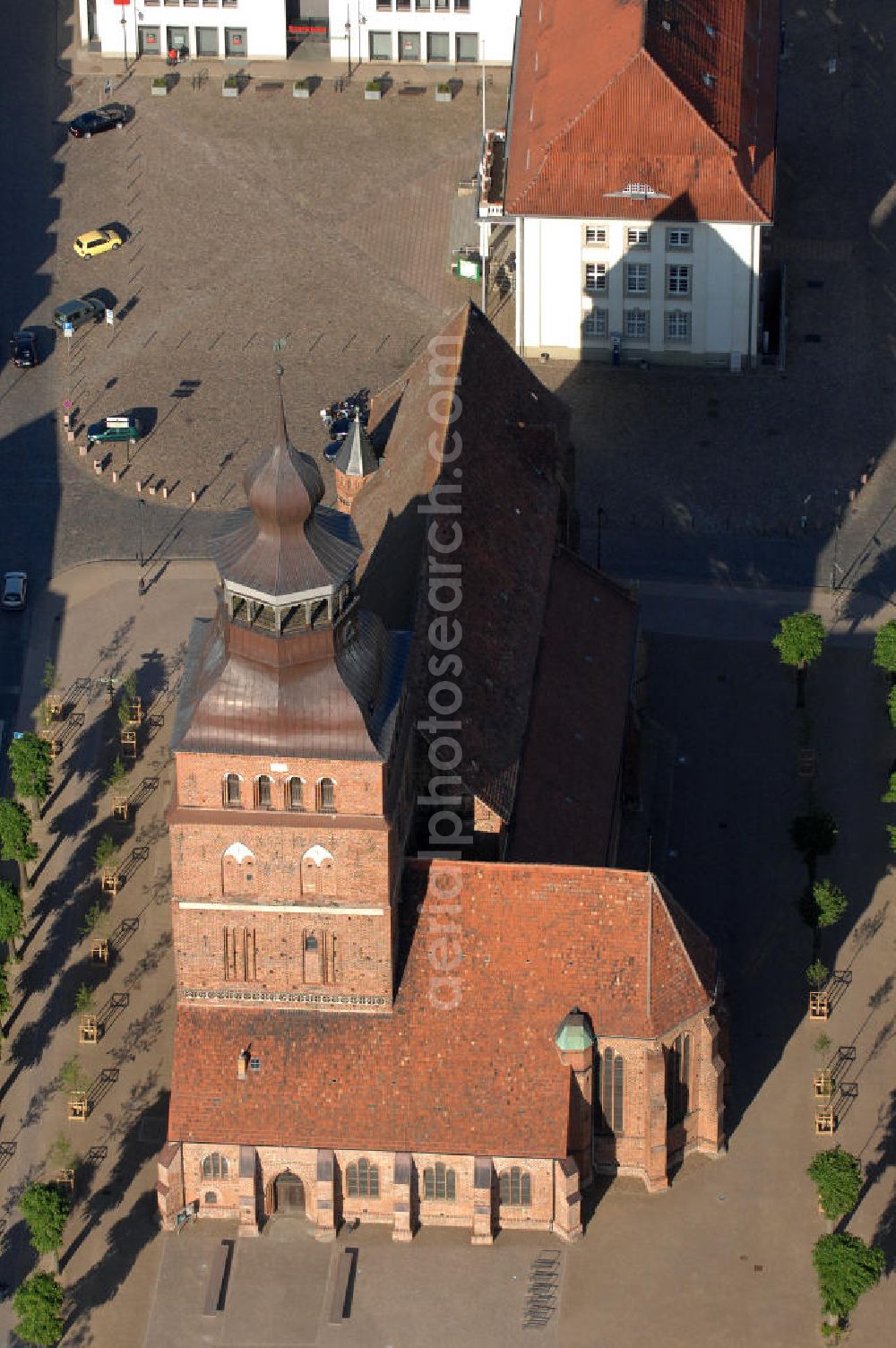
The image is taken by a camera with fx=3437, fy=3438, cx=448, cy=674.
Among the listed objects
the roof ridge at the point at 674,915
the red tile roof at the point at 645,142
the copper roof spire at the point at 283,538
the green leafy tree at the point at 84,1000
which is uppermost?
the copper roof spire at the point at 283,538

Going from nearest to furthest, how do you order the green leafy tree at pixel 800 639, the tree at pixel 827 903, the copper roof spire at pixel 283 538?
the copper roof spire at pixel 283 538 → the tree at pixel 827 903 → the green leafy tree at pixel 800 639

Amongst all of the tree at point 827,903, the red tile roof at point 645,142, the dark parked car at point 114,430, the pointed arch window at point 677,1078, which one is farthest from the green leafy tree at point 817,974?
the dark parked car at point 114,430

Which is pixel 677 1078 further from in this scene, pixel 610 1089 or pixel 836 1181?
pixel 836 1181

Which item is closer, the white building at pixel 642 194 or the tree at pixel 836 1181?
the tree at pixel 836 1181

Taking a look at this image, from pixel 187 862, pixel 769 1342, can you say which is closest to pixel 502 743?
pixel 187 862

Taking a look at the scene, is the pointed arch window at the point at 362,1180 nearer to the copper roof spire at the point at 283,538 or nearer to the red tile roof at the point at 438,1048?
the red tile roof at the point at 438,1048

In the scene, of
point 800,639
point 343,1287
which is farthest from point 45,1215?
point 800,639
